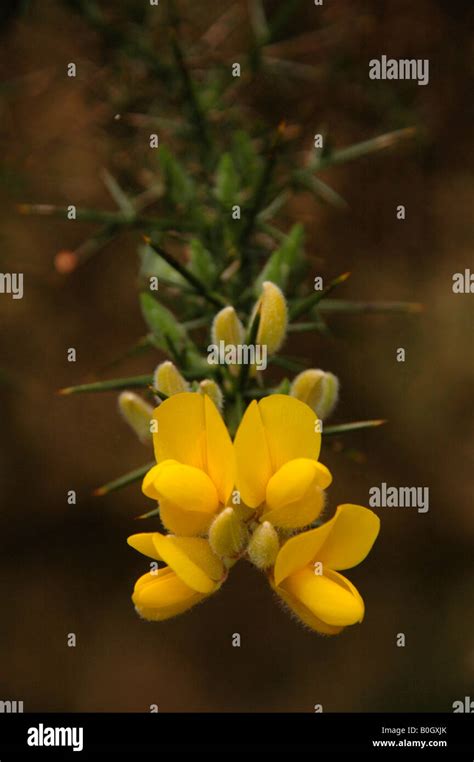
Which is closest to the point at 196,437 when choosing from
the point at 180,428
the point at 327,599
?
the point at 180,428

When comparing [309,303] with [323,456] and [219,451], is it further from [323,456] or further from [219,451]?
[323,456]

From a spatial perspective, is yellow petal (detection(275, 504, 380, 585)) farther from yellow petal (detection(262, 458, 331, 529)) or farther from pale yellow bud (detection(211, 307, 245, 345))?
pale yellow bud (detection(211, 307, 245, 345))

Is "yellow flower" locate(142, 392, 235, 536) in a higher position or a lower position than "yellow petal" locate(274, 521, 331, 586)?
higher

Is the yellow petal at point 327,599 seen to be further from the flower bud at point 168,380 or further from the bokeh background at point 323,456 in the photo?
the bokeh background at point 323,456

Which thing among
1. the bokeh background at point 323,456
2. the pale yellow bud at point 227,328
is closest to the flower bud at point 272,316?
the pale yellow bud at point 227,328

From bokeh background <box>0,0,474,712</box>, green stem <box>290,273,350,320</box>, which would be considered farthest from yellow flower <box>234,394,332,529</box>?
bokeh background <box>0,0,474,712</box>

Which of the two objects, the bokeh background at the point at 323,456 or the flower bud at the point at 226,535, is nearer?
the flower bud at the point at 226,535

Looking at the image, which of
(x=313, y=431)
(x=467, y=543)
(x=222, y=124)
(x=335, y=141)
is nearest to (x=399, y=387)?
(x=467, y=543)
